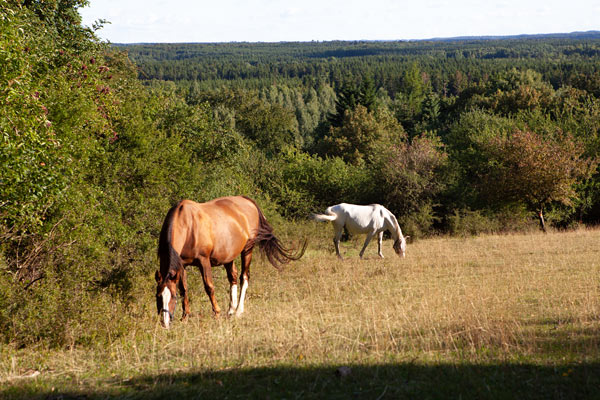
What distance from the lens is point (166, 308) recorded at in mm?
8336

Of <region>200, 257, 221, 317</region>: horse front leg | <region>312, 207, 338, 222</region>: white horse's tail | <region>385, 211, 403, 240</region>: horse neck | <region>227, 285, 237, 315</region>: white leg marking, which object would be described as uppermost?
<region>200, 257, 221, 317</region>: horse front leg

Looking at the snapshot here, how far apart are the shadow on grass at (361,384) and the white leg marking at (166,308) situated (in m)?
2.12

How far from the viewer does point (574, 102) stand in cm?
4522

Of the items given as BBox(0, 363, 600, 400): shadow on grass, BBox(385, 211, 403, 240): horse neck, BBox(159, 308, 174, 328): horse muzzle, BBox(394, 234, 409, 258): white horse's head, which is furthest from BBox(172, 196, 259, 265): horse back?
BBox(385, 211, 403, 240): horse neck

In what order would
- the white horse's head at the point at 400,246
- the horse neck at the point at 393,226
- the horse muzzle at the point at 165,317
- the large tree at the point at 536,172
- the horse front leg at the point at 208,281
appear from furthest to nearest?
the large tree at the point at 536,172 → the horse neck at the point at 393,226 → the white horse's head at the point at 400,246 → the horse front leg at the point at 208,281 → the horse muzzle at the point at 165,317

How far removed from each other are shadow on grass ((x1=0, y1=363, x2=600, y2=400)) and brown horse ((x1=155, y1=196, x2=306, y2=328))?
2.50 meters

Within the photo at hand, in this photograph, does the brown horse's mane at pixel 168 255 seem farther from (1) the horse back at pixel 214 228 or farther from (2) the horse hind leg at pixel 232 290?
(2) the horse hind leg at pixel 232 290

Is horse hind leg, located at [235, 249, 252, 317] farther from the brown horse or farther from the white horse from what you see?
the white horse

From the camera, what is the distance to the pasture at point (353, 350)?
5.61 metres

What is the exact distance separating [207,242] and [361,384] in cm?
464

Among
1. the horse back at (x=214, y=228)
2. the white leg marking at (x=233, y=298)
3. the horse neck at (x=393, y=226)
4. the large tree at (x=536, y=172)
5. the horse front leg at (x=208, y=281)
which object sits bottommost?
the large tree at (x=536, y=172)

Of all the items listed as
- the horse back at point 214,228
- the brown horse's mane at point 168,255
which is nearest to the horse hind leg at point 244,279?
the horse back at point 214,228

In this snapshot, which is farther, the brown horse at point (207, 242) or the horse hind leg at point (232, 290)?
the horse hind leg at point (232, 290)

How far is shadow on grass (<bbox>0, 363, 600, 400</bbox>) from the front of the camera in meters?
5.36
